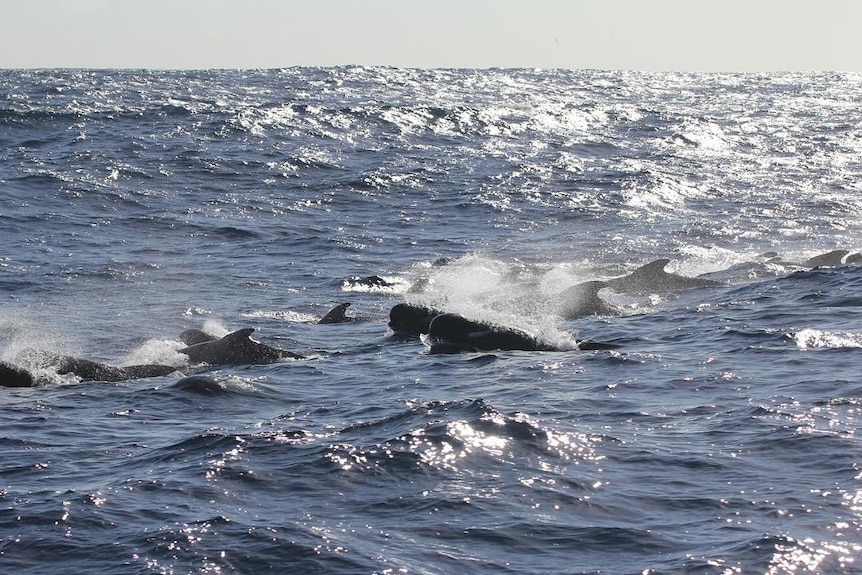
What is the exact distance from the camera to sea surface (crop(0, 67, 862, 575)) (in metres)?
10.3

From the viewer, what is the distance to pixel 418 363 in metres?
18.4

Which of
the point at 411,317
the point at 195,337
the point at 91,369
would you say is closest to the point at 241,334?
the point at 195,337

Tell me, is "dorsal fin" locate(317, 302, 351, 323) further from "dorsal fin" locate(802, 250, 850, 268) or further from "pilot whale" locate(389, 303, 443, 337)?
"dorsal fin" locate(802, 250, 850, 268)

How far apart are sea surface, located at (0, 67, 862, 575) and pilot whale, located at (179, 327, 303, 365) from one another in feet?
1.68

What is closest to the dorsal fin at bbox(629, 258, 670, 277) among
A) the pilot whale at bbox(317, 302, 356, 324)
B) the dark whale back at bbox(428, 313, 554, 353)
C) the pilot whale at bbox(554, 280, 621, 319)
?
the pilot whale at bbox(554, 280, 621, 319)

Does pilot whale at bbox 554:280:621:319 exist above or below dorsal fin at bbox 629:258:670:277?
below

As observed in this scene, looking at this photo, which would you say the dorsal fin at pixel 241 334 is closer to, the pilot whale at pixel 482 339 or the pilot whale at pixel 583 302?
the pilot whale at pixel 482 339

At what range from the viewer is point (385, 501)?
11.2 meters

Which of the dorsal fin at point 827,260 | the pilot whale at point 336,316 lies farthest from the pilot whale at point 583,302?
the dorsal fin at point 827,260

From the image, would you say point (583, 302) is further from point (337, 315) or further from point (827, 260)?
point (827, 260)

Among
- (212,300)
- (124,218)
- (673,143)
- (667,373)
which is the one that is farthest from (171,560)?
(673,143)

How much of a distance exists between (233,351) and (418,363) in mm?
3075

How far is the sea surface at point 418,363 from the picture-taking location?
33.7 ft

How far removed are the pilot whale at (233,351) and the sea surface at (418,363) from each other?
0.51m
